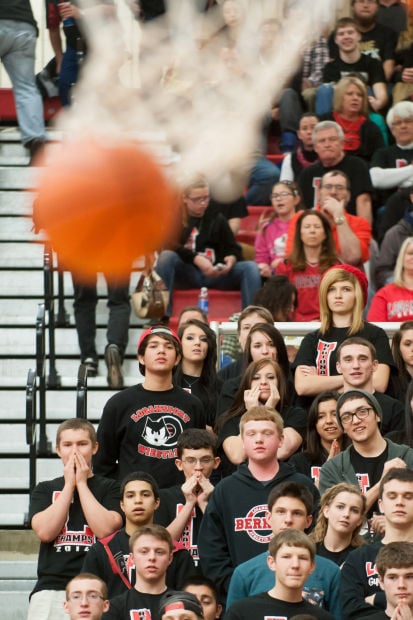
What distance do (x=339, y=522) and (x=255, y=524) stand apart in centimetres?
46

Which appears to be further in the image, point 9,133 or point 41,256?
point 9,133

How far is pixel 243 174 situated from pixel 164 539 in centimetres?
627

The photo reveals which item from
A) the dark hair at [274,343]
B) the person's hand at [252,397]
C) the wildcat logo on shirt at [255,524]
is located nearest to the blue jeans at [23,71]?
the dark hair at [274,343]

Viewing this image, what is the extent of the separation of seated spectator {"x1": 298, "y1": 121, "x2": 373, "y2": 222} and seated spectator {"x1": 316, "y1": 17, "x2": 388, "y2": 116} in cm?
157

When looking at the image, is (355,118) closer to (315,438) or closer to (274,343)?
(274,343)

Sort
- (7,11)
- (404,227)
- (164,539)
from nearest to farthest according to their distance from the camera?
(164,539), (404,227), (7,11)

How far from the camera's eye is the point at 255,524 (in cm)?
800

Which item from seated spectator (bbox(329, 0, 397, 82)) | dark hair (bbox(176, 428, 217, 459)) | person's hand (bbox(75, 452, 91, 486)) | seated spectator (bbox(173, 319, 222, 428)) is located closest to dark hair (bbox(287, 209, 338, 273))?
seated spectator (bbox(173, 319, 222, 428))

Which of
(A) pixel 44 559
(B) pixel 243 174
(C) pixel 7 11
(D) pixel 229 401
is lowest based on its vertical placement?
(A) pixel 44 559

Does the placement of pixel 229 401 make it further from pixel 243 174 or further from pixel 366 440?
pixel 243 174

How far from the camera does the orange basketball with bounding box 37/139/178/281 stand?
31.4ft

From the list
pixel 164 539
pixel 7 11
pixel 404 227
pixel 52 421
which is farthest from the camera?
pixel 7 11

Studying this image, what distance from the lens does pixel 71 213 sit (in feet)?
32.0

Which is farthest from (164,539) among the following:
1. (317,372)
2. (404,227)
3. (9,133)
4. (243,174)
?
(9,133)
